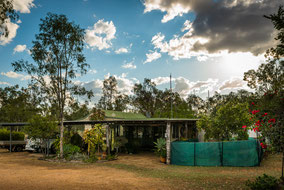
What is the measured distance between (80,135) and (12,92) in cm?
3497

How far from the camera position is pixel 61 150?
16047 mm

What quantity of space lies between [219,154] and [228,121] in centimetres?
210

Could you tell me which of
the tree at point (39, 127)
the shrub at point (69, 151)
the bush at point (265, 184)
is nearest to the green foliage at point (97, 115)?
the shrub at point (69, 151)

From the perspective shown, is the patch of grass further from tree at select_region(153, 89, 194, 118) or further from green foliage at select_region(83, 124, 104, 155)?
tree at select_region(153, 89, 194, 118)

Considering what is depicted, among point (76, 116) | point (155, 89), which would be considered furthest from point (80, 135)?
point (76, 116)

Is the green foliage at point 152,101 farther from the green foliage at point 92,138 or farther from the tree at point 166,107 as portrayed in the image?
the green foliage at point 92,138

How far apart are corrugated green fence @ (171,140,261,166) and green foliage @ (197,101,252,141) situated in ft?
4.06

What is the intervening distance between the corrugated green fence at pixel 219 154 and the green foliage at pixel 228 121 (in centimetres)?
124

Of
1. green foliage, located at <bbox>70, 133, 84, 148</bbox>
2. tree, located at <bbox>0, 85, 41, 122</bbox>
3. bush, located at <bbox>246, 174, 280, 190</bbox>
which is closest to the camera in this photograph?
bush, located at <bbox>246, 174, 280, 190</bbox>

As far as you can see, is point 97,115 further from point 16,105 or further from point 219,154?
point 16,105

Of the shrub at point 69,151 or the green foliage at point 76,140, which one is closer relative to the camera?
the shrub at point 69,151

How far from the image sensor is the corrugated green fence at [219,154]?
487 inches

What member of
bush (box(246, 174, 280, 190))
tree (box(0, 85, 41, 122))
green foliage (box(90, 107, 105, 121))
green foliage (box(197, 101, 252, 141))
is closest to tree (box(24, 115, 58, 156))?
green foliage (box(197, 101, 252, 141))

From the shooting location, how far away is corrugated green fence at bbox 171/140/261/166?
40.5 ft
